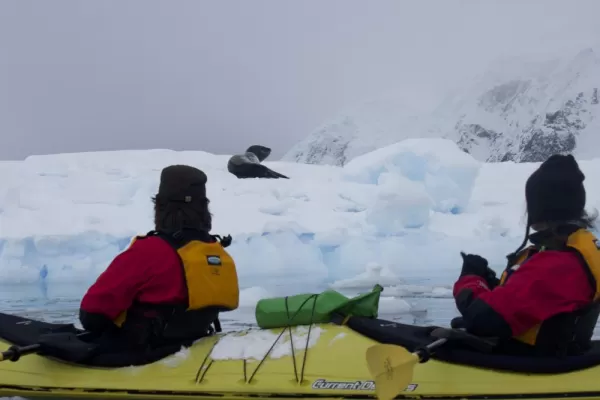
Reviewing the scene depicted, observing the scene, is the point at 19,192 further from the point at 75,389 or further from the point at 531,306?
the point at 531,306

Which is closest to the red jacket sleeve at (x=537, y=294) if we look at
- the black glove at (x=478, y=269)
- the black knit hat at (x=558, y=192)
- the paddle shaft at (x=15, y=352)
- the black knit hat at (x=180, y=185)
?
the black knit hat at (x=558, y=192)

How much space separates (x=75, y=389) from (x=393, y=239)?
896 cm

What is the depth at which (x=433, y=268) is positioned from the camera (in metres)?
10.5

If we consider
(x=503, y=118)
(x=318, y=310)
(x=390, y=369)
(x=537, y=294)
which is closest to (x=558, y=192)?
(x=537, y=294)

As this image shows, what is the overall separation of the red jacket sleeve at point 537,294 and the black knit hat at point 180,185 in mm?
1144

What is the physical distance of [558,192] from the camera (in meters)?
2.04

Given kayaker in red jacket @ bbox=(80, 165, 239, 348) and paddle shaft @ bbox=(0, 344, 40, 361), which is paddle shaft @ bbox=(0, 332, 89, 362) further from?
kayaker in red jacket @ bbox=(80, 165, 239, 348)

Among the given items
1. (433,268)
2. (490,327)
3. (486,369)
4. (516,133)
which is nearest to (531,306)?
(490,327)

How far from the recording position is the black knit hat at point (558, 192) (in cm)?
204

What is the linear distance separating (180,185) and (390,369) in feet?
3.53

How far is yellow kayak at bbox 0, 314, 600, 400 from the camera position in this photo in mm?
2023

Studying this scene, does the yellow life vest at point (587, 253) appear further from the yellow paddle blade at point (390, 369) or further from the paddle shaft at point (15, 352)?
the paddle shaft at point (15, 352)

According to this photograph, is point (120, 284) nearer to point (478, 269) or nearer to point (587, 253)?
point (478, 269)

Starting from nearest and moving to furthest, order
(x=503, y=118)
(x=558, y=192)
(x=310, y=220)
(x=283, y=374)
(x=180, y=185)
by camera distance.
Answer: (x=558, y=192)
(x=283, y=374)
(x=180, y=185)
(x=310, y=220)
(x=503, y=118)
